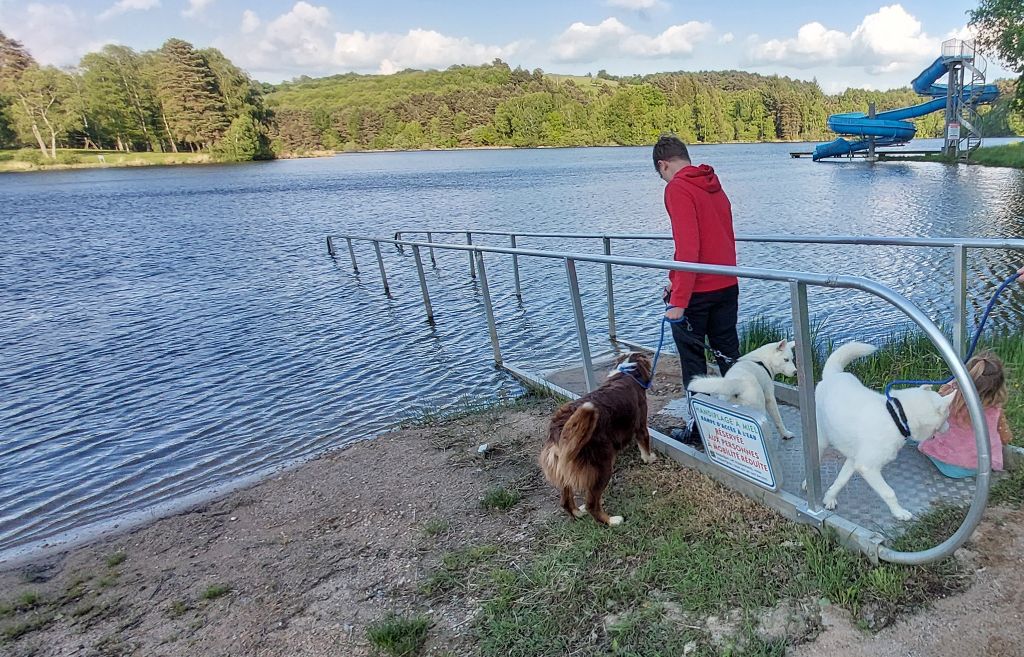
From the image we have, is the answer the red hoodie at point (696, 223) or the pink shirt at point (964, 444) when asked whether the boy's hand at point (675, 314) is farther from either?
the pink shirt at point (964, 444)

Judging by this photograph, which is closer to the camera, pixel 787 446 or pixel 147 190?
pixel 787 446

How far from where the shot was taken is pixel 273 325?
38.5 feet

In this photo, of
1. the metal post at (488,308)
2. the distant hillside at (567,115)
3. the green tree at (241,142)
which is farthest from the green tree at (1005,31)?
the green tree at (241,142)

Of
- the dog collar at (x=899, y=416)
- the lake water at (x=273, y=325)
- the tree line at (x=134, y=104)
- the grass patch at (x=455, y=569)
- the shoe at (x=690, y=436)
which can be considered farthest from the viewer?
the tree line at (x=134, y=104)

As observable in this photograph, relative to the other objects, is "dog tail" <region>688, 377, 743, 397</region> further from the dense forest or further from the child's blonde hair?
the dense forest

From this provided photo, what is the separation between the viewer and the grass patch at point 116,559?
174 inches

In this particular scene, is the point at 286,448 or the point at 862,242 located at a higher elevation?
the point at 862,242

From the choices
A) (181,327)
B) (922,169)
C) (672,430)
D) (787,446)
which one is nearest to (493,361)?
(672,430)

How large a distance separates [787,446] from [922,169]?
42.0 meters

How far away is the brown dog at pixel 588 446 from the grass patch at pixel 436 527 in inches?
31.2

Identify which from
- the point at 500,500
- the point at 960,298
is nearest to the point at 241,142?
the point at 500,500

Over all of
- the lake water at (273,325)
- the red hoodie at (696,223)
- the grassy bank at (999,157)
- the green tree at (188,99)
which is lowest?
the grassy bank at (999,157)

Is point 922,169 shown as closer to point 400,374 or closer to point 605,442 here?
point 400,374

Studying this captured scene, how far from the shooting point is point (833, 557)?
2.88 m
